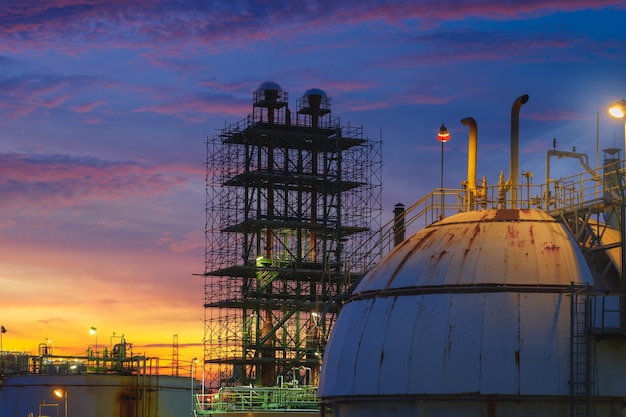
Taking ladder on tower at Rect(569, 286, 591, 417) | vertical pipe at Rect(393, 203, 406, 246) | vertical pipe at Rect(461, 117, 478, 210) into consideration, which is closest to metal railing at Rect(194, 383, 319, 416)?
vertical pipe at Rect(393, 203, 406, 246)

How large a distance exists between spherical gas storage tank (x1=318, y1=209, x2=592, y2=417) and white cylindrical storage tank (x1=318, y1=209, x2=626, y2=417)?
3 cm

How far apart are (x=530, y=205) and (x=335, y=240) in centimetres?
5248

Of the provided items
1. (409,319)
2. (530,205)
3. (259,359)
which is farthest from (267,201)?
(409,319)

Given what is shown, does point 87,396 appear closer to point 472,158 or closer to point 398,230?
point 398,230

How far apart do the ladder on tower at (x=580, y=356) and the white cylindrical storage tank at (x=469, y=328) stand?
0.77 feet

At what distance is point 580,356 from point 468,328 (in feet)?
11.6

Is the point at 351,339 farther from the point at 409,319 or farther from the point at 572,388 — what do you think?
the point at 572,388

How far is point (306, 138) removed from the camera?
316 ft

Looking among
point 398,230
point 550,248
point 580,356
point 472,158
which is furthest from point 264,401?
point 580,356

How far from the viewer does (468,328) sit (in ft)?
123

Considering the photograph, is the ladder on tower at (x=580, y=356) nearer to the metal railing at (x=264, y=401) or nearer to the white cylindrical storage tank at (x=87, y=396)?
the metal railing at (x=264, y=401)

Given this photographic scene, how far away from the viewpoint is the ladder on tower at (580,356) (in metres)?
36.3

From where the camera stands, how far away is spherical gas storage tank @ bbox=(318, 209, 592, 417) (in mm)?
36688

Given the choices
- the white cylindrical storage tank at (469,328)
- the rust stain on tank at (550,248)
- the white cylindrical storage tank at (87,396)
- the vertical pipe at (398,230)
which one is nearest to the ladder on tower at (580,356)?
the white cylindrical storage tank at (469,328)
